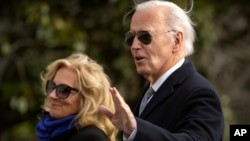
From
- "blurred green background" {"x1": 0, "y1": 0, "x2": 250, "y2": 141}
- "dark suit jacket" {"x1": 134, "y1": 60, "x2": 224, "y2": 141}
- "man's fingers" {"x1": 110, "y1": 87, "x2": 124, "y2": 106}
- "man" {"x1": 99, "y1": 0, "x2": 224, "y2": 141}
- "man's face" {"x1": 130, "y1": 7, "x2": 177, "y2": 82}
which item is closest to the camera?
"man's fingers" {"x1": 110, "y1": 87, "x2": 124, "y2": 106}

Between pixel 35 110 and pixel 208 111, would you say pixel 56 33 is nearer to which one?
pixel 35 110

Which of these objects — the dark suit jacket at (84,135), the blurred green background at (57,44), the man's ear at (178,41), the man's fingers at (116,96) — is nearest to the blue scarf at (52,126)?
the dark suit jacket at (84,135)

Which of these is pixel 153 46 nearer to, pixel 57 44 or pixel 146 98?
pixel 146 98

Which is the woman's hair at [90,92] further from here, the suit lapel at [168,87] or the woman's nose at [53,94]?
the suit lapel at [168,87]

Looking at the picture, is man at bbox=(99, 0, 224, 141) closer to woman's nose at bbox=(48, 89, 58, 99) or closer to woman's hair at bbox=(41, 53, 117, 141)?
woman's hair at bbox=(41, 53, 117, 141)

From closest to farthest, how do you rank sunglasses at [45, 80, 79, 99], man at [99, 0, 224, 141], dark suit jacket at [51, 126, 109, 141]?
man at [99, 0, 224, 141], dark suit jacket at [51, 126, 109, 141], sunglasses at [45, 80, 79, 99]

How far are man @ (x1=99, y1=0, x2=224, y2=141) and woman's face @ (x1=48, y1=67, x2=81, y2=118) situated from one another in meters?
0.50

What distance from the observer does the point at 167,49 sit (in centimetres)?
323

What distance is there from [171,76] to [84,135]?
0.65 metres

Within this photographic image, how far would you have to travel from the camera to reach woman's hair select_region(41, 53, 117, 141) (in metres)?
3.81

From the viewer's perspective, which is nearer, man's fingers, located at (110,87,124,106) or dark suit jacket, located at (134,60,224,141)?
man's fingers, located at (110,87,124,106)

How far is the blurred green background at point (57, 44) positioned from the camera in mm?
7324

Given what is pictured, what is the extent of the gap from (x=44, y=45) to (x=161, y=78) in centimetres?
464

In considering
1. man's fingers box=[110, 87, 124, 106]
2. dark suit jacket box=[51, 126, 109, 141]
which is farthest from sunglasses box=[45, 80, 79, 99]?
man's fingers box=[110, 87, 124, 106]
